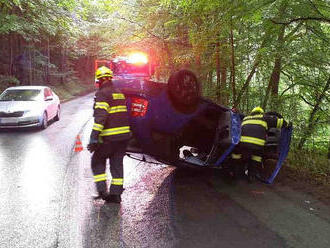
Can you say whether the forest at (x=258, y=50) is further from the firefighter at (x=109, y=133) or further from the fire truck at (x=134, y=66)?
the firefighter at (x=109, y=133)

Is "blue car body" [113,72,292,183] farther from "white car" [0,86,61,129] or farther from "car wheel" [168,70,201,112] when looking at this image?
"white car" [0,86,61,129]

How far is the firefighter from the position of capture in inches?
176

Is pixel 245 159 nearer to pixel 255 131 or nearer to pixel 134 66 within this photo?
pixel 255 131

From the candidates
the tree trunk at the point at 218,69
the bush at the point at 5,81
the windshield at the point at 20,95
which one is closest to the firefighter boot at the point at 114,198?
the tree trunk at the point at 218,69

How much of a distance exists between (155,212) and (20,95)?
9.37m

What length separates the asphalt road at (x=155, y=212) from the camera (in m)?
Result: 3.54

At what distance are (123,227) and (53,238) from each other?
2.64ft

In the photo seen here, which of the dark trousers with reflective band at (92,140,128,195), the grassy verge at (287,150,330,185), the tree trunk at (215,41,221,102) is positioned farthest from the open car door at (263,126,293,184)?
the tree trunk at (215,41,221,102)

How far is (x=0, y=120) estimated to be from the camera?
10391 millimetres

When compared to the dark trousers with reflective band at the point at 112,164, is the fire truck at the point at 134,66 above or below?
above

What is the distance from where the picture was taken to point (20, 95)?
1174cm

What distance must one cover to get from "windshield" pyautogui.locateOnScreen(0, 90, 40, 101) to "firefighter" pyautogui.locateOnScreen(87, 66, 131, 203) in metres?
7.98

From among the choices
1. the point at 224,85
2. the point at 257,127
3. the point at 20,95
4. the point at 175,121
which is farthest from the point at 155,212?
the point at 20,95

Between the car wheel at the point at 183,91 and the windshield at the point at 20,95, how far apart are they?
8.34 meters
